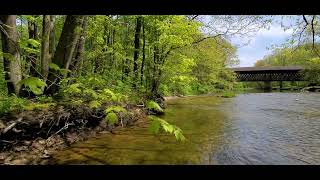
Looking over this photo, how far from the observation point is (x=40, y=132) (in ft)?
24.6

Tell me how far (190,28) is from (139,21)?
118 inches

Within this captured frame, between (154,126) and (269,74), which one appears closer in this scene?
(154,126)

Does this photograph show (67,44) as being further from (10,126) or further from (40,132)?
(10,126)

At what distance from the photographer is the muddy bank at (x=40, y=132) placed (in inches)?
266

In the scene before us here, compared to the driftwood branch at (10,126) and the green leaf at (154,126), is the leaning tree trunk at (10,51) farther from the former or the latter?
the green leaf at (154,126)

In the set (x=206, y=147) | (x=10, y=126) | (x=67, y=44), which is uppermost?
(x=67, y=44)

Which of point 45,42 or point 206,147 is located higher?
point 45,42

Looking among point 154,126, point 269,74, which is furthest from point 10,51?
point 269,74

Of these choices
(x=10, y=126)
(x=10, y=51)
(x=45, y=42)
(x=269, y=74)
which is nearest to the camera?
(x=10, y=126)

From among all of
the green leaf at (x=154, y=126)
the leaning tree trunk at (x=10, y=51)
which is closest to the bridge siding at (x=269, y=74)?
the leaning tree trunk at (x=10, y=51)
